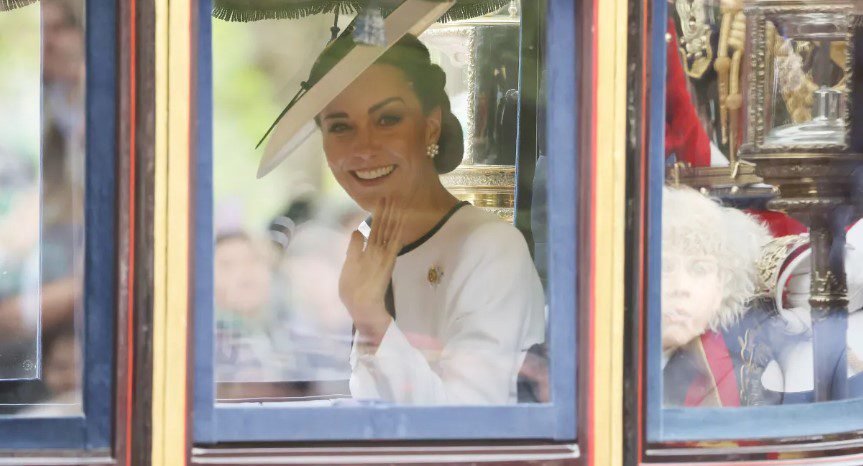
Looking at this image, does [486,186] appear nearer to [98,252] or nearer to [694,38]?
[694,38]

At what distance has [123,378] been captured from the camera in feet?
6.29

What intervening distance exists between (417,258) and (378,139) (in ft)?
0.83

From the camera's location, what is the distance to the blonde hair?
205 centimetres

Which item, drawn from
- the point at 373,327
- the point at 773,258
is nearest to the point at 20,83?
the point at 373,327

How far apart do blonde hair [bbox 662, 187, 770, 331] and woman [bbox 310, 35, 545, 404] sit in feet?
0.91

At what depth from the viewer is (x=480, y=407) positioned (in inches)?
79.0

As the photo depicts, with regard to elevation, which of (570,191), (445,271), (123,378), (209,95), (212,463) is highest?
(209,95)

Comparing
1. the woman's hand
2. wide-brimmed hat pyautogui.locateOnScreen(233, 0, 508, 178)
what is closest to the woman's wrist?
the woman's hand

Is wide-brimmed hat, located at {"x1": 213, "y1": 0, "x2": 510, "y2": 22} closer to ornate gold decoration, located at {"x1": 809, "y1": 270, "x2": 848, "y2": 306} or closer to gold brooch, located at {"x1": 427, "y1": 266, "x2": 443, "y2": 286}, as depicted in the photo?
gold brooch, located at {"x1": 427, "y1": 266, "x2": 443, "y2": 286}

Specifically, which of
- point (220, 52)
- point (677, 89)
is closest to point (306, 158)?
point (220, 52)

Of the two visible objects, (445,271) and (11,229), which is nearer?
(11,229)

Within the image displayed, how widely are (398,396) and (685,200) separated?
2.08 ft

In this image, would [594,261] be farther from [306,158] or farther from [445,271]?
[306,158]

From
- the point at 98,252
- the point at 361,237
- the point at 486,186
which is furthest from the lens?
the point at 486,186
